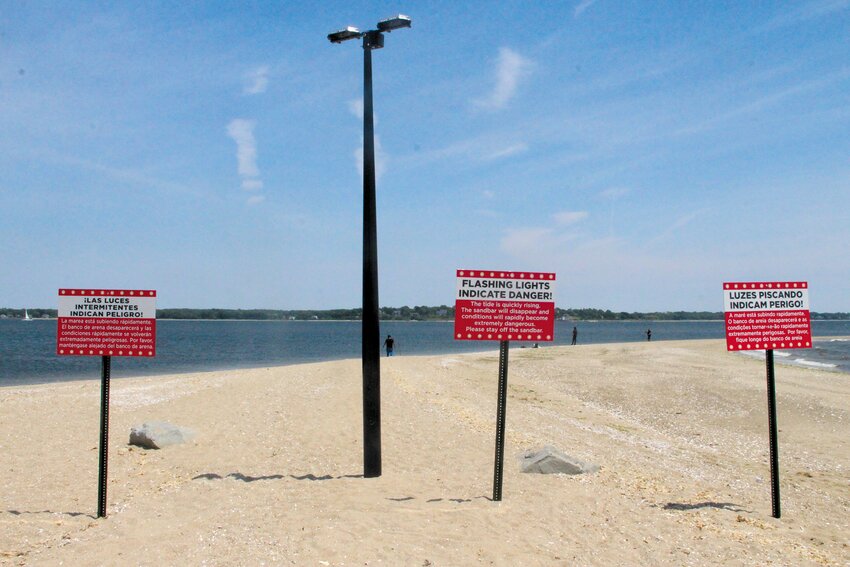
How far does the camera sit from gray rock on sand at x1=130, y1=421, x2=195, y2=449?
11.8 meters

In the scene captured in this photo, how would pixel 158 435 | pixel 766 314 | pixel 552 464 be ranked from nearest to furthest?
pixel 766 314, pixel 552 464, pixel 158 435

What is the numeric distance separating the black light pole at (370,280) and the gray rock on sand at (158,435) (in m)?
4.44

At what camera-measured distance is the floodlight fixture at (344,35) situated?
30.3ft

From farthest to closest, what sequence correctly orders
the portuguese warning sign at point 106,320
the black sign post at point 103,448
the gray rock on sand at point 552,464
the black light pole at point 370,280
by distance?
the gray rock on sand at point 552,464 → the black light pole at point 370,280 → the portuguese warning sign at point 106,320 → the black sign post at point 103,448

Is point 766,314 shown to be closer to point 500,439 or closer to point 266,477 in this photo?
point 500,439

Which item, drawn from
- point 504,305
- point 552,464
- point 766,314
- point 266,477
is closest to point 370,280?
point 504,305

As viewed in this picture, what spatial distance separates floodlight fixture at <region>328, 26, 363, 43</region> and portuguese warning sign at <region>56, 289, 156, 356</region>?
167 inches

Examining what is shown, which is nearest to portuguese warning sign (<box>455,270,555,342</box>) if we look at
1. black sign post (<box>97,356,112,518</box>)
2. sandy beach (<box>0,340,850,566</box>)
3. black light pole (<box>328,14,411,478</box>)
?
black light pole (<box>328,14,411,478</box>)

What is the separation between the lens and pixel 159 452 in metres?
11.5

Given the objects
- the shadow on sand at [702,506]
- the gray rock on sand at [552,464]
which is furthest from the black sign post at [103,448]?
the shadow on sand at [702,506]

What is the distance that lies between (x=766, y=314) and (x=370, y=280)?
532 centimetres

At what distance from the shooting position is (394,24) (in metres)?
9.14

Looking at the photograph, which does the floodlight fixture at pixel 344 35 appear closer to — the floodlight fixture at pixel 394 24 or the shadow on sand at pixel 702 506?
the floodlight fixture at pixel 394 24

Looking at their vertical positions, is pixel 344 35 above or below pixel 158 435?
above
